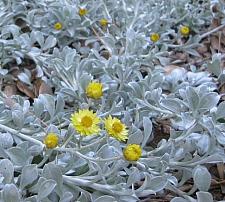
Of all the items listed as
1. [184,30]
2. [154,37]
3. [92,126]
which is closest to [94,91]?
[92,126]

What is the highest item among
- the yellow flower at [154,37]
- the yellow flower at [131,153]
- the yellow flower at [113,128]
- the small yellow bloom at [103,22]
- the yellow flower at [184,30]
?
the yellow flower at [113,128]

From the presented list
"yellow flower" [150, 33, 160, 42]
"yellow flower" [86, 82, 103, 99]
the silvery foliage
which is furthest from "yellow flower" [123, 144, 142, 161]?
"yellow flower" [150, 33, 160, 42]

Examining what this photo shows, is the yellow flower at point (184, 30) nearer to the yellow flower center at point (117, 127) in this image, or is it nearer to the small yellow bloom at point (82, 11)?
the small yellow bloom at point (82, 11)

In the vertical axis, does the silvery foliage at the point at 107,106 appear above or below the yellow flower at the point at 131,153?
below

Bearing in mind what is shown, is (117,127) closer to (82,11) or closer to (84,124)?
(84,124)

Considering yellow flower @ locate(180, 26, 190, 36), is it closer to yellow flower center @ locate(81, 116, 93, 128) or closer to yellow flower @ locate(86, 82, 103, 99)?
yellow flower @ locate(86, 82, 103, 99)

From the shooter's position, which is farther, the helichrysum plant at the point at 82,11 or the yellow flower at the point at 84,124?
the helichrysum plant at the point at 82,11

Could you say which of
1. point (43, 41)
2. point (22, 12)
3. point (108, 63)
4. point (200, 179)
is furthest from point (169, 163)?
point (22, 12)

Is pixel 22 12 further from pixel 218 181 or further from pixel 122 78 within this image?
pixel 218 181

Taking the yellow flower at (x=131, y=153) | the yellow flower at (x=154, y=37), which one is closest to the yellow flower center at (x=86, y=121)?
the yellow flower at (x=131, y=153)

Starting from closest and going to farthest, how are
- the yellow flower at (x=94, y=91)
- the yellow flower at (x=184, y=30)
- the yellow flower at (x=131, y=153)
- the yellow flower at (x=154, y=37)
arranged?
the yellow flower at (x=131, y=153) < the yellow flower at (x=94, y=91) < the yellow flower at (x=154, y=37) < the yellow flower at (x=184, y=30)
